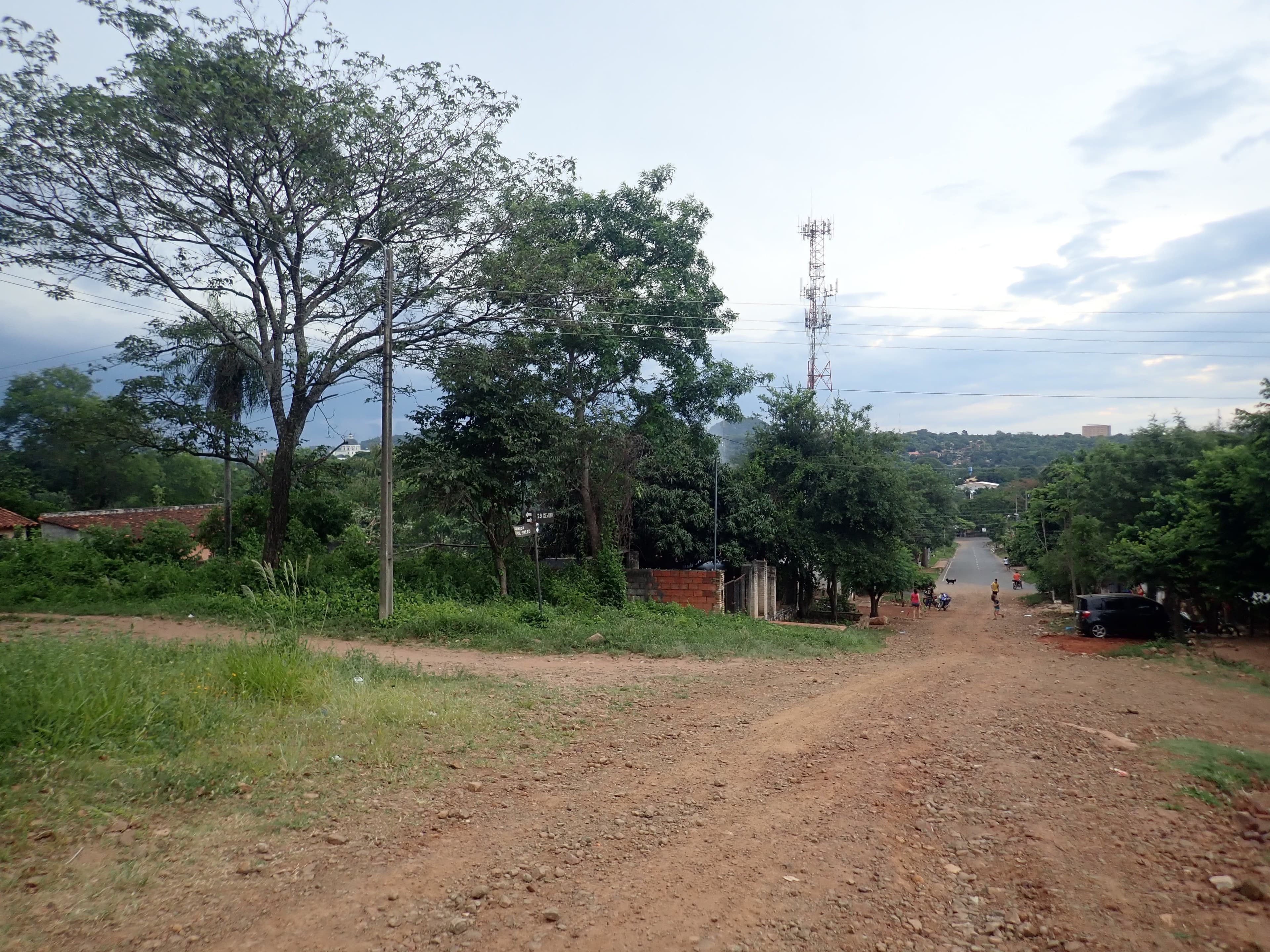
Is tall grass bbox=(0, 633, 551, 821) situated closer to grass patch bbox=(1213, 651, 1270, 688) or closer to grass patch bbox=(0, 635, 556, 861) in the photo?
grass patch bbox=(0, 635, 556, 861)

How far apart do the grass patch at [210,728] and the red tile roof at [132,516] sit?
63.9 ft

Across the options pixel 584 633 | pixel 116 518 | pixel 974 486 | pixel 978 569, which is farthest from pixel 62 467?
pixel 974 486

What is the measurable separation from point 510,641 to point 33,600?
10.2 meters

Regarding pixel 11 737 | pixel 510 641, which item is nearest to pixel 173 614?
pixel 510 641

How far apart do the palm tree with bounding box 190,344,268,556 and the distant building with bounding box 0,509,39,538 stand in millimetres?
12909

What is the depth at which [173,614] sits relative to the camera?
15.1 metres

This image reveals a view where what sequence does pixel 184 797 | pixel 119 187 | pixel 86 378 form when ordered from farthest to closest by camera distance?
pixel 86 378 < pixel 119 187 < pixel 184 797

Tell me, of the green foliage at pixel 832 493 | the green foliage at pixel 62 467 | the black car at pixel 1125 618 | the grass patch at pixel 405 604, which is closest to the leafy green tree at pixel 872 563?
the green foliage at pixel 832 493

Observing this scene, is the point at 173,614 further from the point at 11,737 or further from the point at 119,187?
the point at 11,737

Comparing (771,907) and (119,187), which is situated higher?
Answer: (119,187)

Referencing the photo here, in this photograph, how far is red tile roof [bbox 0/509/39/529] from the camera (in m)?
29.3

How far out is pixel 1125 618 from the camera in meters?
22.8

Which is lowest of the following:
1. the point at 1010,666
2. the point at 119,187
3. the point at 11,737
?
the point at 1010,666

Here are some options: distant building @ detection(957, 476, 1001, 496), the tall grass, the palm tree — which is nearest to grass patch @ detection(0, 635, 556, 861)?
the tall grass
